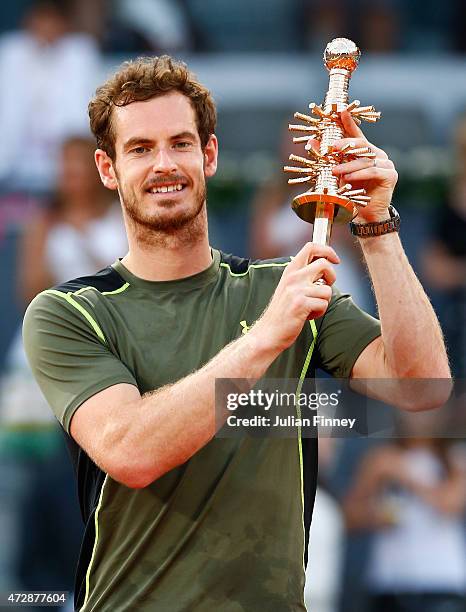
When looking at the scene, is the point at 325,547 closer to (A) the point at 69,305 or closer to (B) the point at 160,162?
(A) the point at 69,305

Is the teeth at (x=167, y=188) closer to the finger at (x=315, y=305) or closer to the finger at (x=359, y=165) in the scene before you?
the finger at (x=359, y=165)

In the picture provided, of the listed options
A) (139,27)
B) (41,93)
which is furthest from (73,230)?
(139,27)

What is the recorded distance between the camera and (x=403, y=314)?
3.53 metres

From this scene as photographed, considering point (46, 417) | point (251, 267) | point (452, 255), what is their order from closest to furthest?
1. point (251, 267)
2. point (46, 417)
3. point (452, 255)

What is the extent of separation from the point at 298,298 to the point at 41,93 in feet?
22.3

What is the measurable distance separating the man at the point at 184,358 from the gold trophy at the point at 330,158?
1.7 inches

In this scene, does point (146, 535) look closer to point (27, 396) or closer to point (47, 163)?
point (27, 396)

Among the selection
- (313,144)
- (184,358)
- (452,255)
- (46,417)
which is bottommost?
Result: (184,358)

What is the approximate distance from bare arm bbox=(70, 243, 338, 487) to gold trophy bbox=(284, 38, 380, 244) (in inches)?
4.7

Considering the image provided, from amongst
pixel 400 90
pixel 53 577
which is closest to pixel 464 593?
pixel 53 577

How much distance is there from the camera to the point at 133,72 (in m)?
3.82

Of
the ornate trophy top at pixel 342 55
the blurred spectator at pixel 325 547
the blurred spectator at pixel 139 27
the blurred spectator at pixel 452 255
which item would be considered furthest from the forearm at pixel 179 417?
the blurred spectator at pixel 139 27

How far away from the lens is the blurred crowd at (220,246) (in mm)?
7621

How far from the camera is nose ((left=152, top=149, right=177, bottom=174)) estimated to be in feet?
12.0
